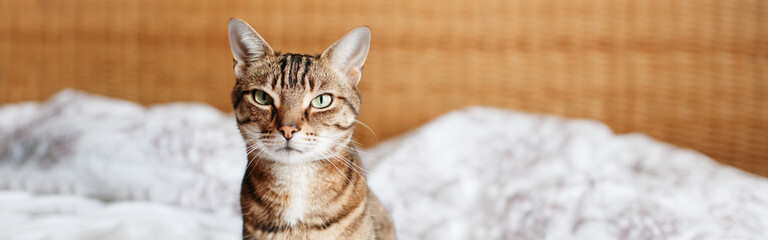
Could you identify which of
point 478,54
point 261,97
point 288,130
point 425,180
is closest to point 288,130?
point 288,130

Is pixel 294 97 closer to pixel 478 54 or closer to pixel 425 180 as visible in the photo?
pixel 425 180

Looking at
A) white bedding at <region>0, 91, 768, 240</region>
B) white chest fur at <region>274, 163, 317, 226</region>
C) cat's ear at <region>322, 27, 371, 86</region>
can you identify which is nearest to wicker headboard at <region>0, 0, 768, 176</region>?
white bedding at <region>0, 91, 768, 240</region>

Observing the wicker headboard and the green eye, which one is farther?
the wicker headboard

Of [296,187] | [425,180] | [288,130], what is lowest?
[425,180]

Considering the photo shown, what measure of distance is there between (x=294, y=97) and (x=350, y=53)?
0.45ft

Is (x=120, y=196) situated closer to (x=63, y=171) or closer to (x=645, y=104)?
(x=63, y=171)

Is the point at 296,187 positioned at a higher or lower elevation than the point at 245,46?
lower

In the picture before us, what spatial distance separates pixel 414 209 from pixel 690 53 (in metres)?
1.25

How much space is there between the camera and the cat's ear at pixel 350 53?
872 mm

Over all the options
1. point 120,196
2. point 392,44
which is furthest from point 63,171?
point 392,44

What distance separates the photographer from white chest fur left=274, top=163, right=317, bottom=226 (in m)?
0.85

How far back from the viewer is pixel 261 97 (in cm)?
85

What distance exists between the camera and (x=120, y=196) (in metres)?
1.45

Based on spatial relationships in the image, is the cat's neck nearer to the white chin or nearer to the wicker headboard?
the white chin
